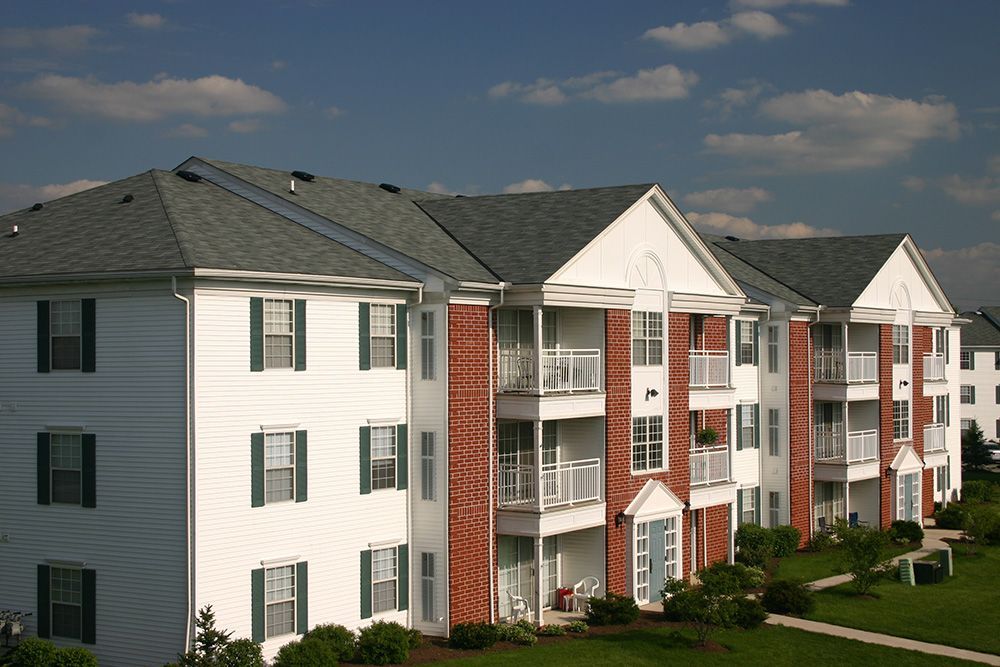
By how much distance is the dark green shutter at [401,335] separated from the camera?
29734mm

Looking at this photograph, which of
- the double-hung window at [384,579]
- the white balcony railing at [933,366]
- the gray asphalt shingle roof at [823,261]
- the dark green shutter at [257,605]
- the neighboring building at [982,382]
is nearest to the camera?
the dark green shutter at [257,605]

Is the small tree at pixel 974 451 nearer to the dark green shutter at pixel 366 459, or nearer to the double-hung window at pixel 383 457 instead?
the double-hung window at pixel 383 457

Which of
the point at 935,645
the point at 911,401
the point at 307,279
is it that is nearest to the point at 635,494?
the point at 935,645

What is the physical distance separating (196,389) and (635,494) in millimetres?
14761

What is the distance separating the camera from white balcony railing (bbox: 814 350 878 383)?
47.3 m

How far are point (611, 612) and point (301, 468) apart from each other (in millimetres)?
9767

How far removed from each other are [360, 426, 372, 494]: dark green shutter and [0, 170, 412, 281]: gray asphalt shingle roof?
3795mm

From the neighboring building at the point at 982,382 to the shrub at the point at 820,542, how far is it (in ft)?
150

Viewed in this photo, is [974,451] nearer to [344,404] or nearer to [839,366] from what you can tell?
[839,366]

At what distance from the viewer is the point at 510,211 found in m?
35.8

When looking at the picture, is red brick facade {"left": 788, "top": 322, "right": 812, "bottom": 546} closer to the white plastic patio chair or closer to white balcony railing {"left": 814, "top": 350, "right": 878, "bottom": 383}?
white balcony railing {"left": 814, "top": 350, "right": 878, "bottom": 383}

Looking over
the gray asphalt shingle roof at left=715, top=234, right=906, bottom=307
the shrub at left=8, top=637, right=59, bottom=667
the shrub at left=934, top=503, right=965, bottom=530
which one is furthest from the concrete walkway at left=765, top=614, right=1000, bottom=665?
the shrub at left=934, top=503, right=965, bottom=530

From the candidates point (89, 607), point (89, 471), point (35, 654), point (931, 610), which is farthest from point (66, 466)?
point (931, 610)

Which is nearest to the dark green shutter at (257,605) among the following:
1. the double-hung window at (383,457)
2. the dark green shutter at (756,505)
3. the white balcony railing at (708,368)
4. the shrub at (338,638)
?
the shrub at (338,638)
